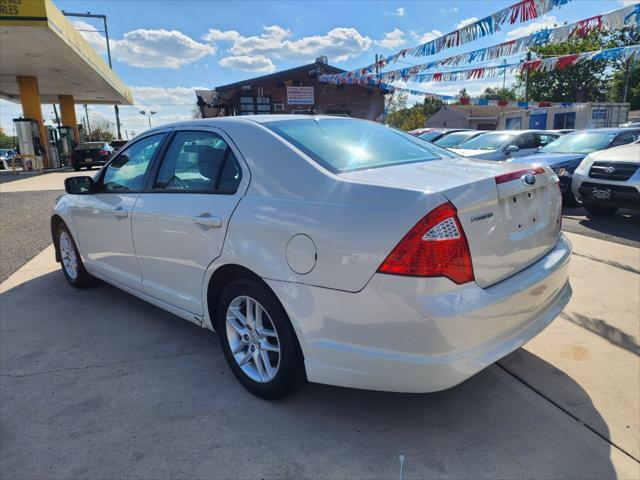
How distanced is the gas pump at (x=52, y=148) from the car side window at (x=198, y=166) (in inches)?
1021

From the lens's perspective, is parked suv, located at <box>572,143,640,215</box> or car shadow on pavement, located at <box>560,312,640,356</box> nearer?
car shadow on pavement, located at <box>560,312,640,356</box>

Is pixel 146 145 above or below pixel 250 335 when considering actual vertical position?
above

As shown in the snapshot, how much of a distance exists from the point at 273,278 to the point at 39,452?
4.87ft

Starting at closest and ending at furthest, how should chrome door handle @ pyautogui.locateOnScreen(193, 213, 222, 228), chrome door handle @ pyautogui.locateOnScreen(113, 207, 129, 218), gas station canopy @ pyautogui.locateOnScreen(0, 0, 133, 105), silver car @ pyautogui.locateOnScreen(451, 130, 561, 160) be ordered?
chrome door handle @ pyautogui.locateOnScreen(193, 213, 222, 228)
chrome door handle @ pyautogui.locateOnScreen(113, 207, 129, 218)
silver car @ pyautogui.locateOnScreen(451, 130, 561, 160)
gas station canopy @ pyautogui.locateOnScreen(0, 0, 133, 105)

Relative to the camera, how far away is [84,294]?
4.61m

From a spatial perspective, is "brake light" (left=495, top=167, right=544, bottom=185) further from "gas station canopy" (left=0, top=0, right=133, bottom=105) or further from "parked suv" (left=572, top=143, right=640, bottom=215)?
"gas station canopy" (left=0, top=0, right=133, bottom=105)

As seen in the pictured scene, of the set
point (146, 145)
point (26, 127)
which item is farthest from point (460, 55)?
point (26, 127)

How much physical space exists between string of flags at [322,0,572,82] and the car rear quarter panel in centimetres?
707

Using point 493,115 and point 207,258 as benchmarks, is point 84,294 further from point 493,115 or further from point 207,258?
point 493,115

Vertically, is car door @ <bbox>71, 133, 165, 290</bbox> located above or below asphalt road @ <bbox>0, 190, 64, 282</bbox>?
above

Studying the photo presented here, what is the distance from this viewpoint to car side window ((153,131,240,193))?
280 centimetres

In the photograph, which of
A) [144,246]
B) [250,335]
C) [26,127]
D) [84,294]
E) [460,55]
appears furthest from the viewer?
[26,127]

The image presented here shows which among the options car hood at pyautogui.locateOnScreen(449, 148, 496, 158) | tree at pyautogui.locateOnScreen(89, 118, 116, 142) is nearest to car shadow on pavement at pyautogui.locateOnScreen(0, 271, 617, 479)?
car hood at pyautogui.locateOnScreen(449, 148, 496, 158)

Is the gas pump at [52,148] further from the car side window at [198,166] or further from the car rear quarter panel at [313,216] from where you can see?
the car rear quarter panel at [313,216]
